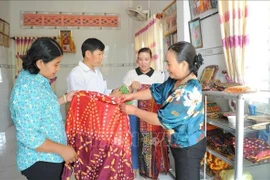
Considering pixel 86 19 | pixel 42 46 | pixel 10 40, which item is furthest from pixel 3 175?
pixel 86 19

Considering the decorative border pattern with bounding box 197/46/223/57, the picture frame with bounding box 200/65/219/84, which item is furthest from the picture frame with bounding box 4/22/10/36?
the picture frame with bounding box 200/65/219/84

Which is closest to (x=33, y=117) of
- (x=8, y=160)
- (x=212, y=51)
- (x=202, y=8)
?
(x=212, y=51)

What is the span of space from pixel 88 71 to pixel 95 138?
0.64m

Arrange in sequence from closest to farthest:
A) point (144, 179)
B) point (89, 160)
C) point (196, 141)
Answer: point (196, 141), point (89, 160), point (144, 179)

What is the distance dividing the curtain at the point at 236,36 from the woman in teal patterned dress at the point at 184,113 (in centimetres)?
66

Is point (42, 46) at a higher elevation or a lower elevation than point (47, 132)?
higher

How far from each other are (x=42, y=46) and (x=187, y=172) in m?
0.99

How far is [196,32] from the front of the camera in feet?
8.25

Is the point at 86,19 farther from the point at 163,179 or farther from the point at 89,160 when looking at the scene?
the point at 89,160

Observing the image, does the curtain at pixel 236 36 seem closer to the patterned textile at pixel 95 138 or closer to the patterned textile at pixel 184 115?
the patterned textile at pixel 184 115

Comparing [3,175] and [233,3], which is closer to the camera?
[233,3]

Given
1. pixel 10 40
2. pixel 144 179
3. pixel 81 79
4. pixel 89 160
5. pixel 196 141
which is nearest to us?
pixel 196 141

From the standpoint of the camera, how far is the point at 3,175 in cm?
249

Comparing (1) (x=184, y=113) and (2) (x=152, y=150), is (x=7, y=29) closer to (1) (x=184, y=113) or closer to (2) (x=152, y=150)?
(2) (x=152, y=150)
